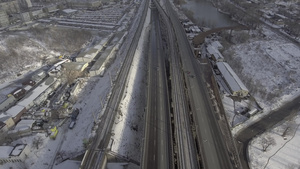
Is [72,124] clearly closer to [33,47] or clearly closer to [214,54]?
[33,47]

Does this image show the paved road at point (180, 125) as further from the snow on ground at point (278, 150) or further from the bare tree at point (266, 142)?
the bare tree at point (266, 142)

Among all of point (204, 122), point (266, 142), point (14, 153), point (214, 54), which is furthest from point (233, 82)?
point (14, 153)

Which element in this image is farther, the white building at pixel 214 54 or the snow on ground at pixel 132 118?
the white building at pixel 214 54

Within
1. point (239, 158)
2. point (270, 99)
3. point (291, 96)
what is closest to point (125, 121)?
point (239, 158)

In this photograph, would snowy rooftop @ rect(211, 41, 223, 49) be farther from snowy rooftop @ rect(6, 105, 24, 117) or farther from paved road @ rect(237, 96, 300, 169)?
snowy rooftop @ rect(6, 105, 24, 117)

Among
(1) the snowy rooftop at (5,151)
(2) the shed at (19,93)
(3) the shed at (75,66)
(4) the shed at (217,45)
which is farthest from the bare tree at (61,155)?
(4) the shed at (217,45)

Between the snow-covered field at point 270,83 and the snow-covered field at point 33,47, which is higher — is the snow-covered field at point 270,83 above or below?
below
